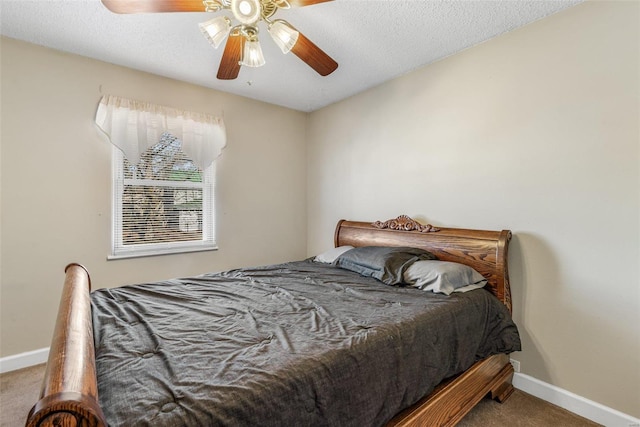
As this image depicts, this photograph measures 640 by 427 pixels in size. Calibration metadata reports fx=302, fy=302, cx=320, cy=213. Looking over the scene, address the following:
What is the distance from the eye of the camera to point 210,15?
206cm

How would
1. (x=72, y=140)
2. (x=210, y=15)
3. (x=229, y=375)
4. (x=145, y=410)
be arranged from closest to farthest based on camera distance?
(x=145, y=410) < (x=229, y=375) < (x=210, y=15) < (x=72, y=140)

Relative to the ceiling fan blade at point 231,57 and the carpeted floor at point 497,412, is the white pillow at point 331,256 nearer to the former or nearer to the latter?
the carpeted floor at point 497,412

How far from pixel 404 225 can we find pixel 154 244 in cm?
245

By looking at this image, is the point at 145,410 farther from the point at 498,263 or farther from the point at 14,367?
the point at 14,367

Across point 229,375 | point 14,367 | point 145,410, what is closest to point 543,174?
point 229,375

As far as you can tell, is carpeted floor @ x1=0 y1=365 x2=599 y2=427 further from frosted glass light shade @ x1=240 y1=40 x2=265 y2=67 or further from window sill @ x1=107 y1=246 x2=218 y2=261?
frosted glass light shade @ x1=240 y1=40 x2=265 y2=67

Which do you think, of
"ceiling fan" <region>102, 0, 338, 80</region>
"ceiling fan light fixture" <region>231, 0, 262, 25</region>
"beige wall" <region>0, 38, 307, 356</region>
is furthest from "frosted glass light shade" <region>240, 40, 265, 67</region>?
"beige wall" <region>0, 38, 307, 356</region>

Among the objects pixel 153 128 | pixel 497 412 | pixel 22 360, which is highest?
pixel 153 128

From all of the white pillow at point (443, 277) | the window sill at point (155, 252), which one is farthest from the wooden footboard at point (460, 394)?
the window sill at point (155, 252)

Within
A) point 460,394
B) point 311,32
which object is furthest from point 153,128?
point 460,394

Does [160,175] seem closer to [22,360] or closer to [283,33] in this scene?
[22,360]

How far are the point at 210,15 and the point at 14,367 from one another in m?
3.08

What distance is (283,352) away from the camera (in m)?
1.17

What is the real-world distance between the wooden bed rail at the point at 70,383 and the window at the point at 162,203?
1914 millimetres
